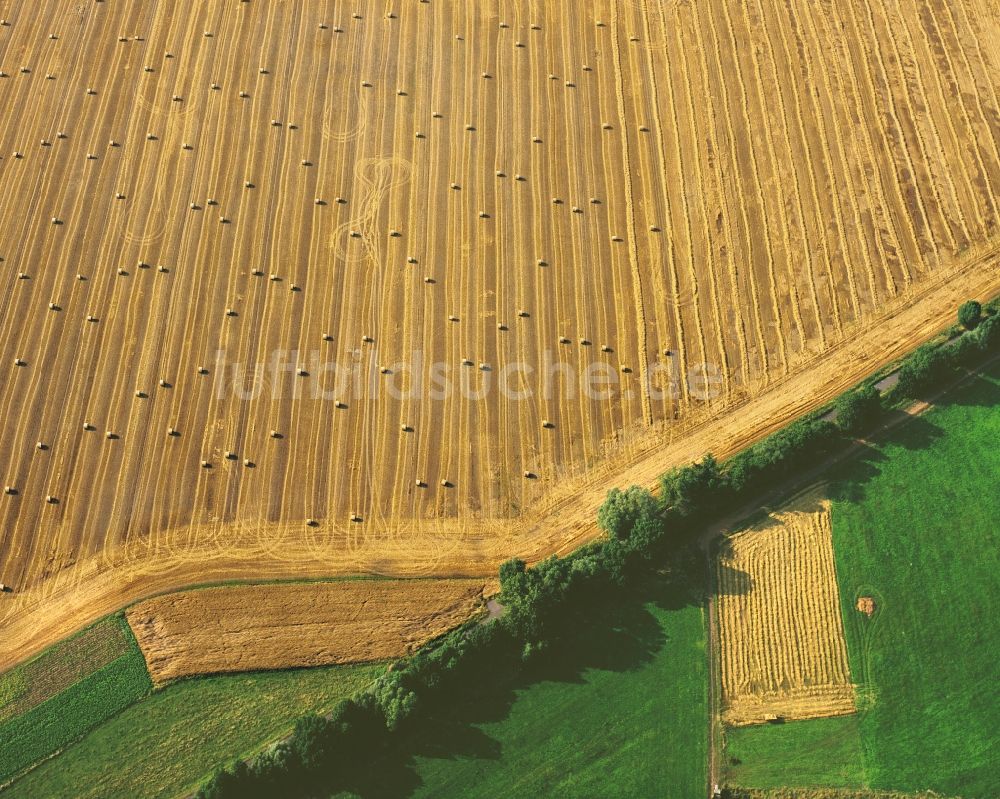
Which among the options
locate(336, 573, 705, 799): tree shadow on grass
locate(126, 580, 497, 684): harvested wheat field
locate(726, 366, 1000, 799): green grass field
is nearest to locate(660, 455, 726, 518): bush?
locate(336, 573, 705, 799): tree shadow on grass

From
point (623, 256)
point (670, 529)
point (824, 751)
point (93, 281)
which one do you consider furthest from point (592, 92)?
point (824, 751)

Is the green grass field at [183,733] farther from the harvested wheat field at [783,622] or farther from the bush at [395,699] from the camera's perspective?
the harvested wheat field at [783,622]

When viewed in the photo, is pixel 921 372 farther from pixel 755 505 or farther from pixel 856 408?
pixel 755 505

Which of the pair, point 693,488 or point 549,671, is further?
Result: point 693,488

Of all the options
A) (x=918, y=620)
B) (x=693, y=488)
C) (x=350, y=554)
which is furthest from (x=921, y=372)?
(x=350, y=554)

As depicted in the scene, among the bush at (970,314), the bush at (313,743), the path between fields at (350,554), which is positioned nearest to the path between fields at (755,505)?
the bush at (970,314)

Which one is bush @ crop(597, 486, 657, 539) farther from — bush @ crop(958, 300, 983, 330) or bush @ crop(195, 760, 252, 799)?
bush @ crop(958, 300, 983, 330)
